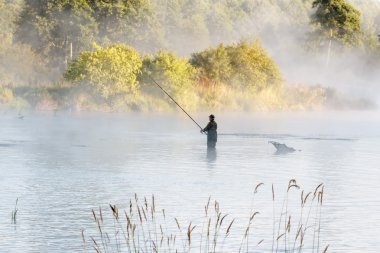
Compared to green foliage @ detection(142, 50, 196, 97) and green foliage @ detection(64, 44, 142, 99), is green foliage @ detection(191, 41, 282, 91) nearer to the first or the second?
green foliage @ detection(142, 50, 196, 97)

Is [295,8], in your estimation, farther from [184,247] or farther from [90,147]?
[184,247]

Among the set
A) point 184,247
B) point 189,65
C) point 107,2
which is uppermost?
point 107,2

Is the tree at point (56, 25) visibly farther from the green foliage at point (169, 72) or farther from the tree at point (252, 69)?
the green foliage at point (169, 72)

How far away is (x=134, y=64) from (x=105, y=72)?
11.3 feet

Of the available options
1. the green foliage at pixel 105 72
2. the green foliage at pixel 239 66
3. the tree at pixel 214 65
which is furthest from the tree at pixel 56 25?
the green foliage at pixel 105 72

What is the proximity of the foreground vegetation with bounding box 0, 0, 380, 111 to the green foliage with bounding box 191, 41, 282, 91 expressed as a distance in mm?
88

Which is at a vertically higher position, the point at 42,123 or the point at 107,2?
the point at 107,2

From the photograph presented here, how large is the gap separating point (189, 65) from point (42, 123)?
2223 centimetres

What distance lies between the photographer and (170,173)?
28.8 meters

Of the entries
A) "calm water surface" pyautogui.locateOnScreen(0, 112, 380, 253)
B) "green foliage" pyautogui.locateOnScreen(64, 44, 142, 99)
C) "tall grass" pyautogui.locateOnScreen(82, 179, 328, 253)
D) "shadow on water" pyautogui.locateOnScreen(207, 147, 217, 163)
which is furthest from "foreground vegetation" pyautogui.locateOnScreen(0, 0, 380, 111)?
"tall grass" pyautogui.locateOnScreen(82, 179, 328, 253)

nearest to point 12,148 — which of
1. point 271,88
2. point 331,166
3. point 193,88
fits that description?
point 331,166

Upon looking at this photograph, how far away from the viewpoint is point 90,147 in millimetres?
39031

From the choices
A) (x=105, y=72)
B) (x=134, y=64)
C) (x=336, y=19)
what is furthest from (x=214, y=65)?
(x=336, y=19)

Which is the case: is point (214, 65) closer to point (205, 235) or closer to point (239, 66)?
point (239, 66)
